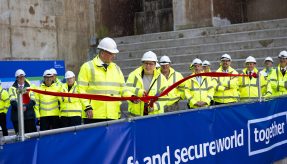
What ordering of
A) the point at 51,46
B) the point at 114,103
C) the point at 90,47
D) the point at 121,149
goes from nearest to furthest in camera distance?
the point at 121,149
the point at 114,103
the point at 51,46
the point at 90,47

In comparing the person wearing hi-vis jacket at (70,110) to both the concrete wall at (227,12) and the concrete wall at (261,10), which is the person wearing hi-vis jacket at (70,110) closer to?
the concrete wall at (227,12)

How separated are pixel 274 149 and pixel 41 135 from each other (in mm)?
4422

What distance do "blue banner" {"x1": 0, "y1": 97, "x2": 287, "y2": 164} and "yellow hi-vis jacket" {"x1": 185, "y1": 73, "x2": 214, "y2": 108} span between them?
5.96ft

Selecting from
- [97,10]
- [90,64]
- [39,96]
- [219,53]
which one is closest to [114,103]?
[90,64]

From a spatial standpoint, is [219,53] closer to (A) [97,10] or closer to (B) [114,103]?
(A) [97,10]

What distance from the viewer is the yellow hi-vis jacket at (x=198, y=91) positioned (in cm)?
836

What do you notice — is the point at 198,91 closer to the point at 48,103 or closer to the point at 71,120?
the point at 71,120

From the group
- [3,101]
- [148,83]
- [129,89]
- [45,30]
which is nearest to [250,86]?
[148,83]

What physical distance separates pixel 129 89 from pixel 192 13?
446 inches

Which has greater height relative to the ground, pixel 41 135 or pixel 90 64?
pixel 90 64

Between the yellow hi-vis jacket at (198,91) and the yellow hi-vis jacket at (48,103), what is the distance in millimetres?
2824

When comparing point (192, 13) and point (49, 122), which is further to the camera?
point (192, 13)

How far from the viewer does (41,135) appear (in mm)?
3295

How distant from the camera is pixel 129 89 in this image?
20.5 feet
